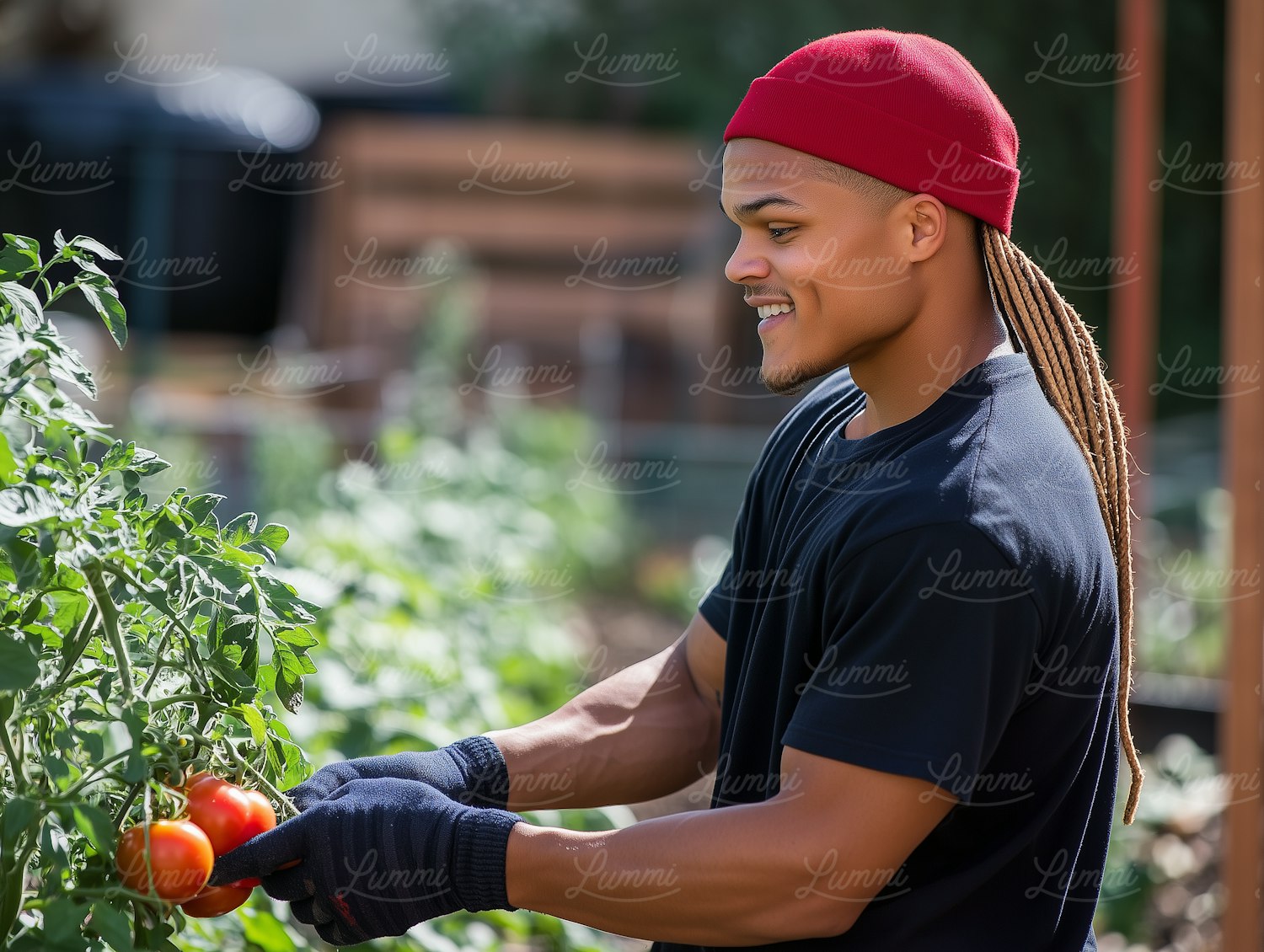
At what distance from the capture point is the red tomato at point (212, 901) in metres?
1.71

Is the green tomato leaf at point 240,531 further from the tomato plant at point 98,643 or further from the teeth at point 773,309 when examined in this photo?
the teeth at point 773,309

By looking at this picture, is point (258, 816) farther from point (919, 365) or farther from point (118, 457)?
point (919, 365)

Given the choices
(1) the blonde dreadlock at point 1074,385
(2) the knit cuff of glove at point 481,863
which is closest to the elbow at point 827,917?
(2) the knit cuff of glove at point 481,863

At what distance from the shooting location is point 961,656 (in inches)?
62.2

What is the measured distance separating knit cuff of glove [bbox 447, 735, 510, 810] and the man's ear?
0.98 meters

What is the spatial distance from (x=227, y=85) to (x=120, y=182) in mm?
2599

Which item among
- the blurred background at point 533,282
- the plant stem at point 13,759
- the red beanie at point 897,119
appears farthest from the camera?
the blurred background at point 533,282

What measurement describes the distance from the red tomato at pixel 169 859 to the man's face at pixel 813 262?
98cm

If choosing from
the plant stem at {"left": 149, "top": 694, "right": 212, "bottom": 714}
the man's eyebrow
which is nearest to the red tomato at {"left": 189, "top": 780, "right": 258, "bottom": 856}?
the plant stem at {"left": 149, "top": 694, "right": 212, "bottom": 714}

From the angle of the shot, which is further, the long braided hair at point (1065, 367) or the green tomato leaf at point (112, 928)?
the long braided hair at point (1065, 367)

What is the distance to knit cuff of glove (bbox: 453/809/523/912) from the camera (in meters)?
1.72

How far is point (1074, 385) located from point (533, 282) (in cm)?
911

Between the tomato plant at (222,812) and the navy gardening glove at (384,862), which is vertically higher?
the tomato plant at (222,812)

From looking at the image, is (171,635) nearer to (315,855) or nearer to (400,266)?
(315,855)
